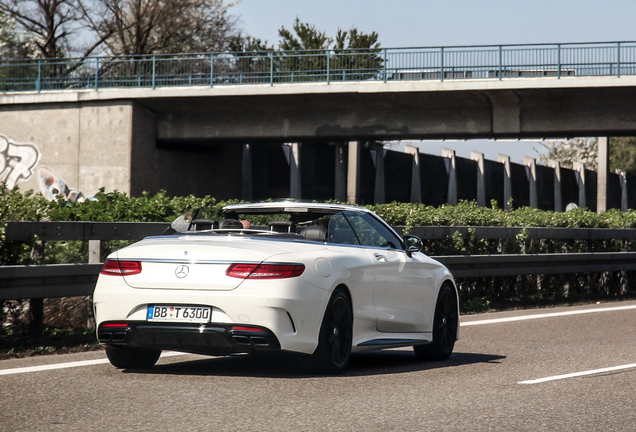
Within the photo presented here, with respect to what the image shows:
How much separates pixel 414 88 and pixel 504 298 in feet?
52.6

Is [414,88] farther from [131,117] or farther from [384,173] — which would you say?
[384,173]

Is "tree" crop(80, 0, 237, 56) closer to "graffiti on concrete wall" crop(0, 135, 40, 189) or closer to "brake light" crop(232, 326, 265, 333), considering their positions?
"graffiti on concrete wall" crop(0, 135, 40, 189)

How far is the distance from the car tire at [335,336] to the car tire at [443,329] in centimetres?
160

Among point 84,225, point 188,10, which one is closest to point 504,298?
point 84,225

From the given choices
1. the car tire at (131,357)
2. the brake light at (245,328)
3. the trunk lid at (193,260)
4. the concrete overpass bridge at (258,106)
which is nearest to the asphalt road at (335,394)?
the car tire at (131,357)

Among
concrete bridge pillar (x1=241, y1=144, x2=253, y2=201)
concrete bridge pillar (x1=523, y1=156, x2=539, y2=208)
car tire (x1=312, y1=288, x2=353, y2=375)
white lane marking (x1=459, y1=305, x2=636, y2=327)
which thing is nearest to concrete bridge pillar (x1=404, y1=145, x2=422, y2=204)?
concrete bridge pillar (x1=241, y1=144, x2=253, y2=201)

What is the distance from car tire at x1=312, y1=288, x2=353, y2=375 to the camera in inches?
279

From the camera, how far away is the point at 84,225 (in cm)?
945

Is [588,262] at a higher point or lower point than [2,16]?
lower

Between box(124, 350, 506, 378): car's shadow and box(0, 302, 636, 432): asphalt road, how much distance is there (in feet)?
0.04

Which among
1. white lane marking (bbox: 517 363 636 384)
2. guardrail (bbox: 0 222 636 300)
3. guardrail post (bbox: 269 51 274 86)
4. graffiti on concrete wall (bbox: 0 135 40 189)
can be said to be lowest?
white lane marking (bbox: 517 363 636 384)

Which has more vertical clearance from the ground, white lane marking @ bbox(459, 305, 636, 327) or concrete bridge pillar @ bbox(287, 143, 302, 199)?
concrete bridge pillar @ bbox(287, 143, 302, 199)

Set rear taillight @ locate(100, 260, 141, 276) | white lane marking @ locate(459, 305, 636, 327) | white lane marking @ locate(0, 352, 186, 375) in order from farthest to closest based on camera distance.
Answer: white lane marking @ locate(459, 305, 636, 327), white lane marking @ locate(0, 352, 186, 375), rear taillight @ locate(100, 260, 141, 276)

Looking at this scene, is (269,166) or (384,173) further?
(384,173)
